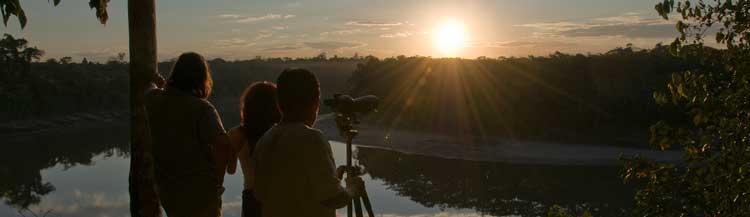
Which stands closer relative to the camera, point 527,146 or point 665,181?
point 665,181

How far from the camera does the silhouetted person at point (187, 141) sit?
9.64ft

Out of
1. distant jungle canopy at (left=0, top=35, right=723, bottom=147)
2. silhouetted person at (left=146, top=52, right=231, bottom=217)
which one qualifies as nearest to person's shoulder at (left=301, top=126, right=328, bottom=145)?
silhouetted person at (left=146, top=52, right=231, bottom=217)

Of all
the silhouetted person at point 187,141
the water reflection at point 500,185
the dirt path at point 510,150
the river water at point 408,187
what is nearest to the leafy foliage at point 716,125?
the silhouetted person at point 187,141

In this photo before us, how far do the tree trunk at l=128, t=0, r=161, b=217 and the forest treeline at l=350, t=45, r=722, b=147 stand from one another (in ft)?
87.0

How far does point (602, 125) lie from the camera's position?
3073 cm

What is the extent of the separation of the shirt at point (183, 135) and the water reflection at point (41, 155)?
13.2 m

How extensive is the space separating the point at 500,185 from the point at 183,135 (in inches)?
667

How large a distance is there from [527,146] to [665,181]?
25087 mm

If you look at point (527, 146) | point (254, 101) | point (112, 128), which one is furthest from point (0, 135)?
point (254, 101)

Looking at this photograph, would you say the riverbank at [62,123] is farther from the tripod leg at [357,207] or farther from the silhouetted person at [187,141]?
the tripod leg at [357,207]

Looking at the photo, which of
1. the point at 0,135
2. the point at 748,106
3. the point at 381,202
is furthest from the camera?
the point at 0,135

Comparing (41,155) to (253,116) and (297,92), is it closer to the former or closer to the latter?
(253,116)

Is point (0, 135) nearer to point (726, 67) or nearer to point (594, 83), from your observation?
point (594, 83)

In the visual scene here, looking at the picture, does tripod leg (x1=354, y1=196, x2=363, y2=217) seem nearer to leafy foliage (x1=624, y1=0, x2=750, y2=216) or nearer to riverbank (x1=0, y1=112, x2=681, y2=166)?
leafy foliage (x1=624, y1=0, x2=750, y2=216)
